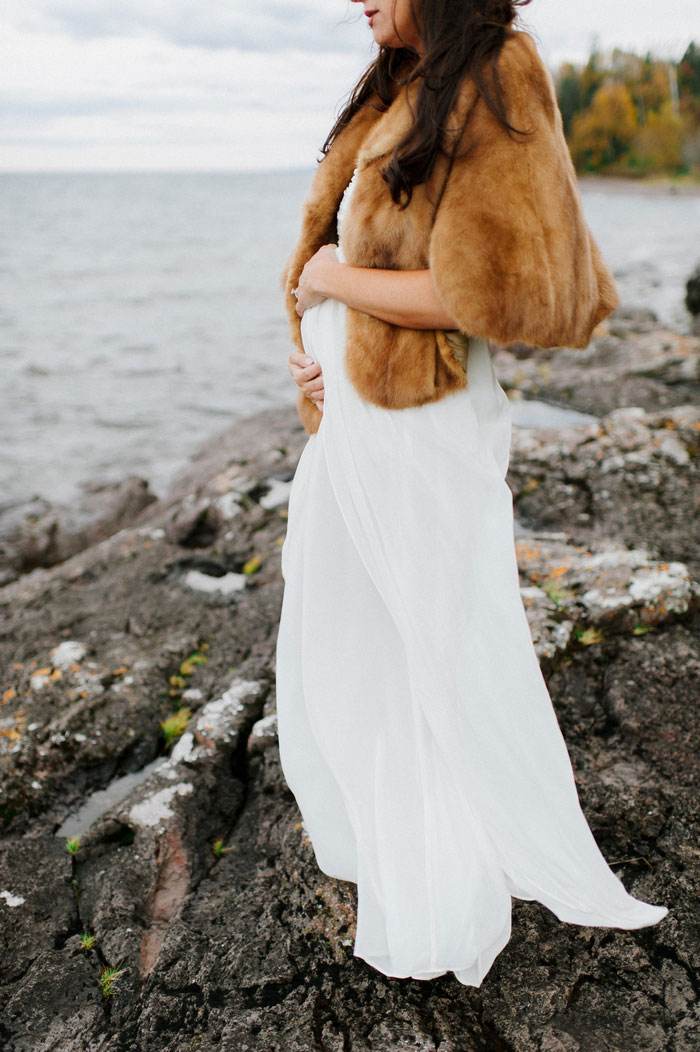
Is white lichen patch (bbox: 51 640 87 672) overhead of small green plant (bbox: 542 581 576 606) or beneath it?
beneath

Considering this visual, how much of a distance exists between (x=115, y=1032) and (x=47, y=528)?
478cm

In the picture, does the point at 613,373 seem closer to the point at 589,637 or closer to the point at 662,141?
the point at 589,637

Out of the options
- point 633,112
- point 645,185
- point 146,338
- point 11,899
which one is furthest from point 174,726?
point 633,112

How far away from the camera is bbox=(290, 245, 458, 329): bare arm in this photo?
5.29 feet

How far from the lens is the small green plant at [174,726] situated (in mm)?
2973

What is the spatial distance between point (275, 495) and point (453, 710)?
3069 millimetres

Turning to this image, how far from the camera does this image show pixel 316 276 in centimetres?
183

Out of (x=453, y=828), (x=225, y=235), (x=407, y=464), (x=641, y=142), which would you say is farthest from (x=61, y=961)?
(x=641, y=142)

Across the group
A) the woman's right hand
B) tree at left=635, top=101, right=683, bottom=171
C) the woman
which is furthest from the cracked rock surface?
tree at left=635, top=101, right=683, bottom=171

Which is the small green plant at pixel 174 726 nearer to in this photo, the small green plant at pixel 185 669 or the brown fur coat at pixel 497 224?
the small green plant at pixel 185 669

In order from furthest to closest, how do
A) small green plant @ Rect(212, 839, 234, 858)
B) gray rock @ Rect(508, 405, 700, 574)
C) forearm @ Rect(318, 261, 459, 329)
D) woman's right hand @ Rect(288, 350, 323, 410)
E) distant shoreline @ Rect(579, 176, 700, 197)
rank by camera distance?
distant shoreline @ Rect(579, 176, 700, 197) → gray rock @ Rect(508, 405, 700, 574) → small green plant @ Rect(212, 839, 234, 858) → woman's right hand @ Rect(288, 350, 323, 410) → forearm @ Rect(318, 261, 459, 329)

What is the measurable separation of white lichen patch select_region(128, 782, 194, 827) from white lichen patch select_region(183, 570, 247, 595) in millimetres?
1461

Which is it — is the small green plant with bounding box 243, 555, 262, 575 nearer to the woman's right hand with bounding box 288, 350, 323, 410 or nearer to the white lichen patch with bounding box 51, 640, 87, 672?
the white lichen patch with bounding box 51, 640, 87, 672

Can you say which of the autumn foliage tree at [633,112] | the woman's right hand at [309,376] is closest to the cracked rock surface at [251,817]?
the woman's right hand at [309,376]
